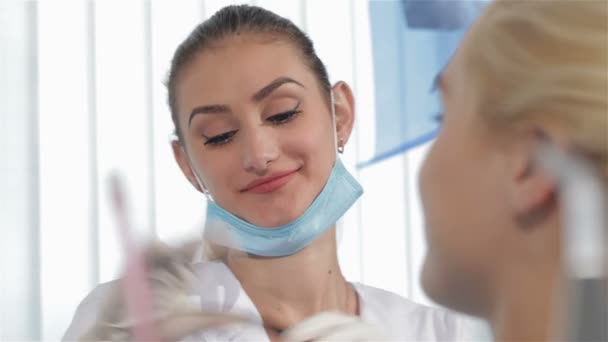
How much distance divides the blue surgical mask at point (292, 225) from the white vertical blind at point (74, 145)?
47 cm

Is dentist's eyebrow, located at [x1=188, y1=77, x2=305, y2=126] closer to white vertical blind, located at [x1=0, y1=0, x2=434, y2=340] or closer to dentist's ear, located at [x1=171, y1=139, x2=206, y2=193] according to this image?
dentist's ear, located at [x1=171, y1=139, x2=206, y2=193]

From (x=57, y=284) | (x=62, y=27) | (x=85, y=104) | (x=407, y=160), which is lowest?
(x=57, y=284)

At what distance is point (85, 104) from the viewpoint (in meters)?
1.83

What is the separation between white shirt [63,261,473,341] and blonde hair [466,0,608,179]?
68 centimetres

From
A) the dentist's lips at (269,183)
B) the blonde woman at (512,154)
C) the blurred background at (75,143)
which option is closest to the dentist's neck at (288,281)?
the dentist's lips at (269,183)

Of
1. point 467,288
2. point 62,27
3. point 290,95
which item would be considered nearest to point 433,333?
point 290,95

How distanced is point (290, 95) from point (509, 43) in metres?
0.66

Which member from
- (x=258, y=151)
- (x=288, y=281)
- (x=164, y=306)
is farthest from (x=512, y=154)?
(x=288, y=281)

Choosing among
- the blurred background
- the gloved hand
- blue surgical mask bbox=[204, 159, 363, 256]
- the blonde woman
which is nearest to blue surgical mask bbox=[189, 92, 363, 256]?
blue surgical mask bbox=[204, 159, 363, 256]

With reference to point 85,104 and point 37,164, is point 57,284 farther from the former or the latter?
point 85,104

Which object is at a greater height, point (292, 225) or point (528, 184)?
point (528, 184)

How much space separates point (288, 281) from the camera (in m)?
1.35

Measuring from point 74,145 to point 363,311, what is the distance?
2.48ft

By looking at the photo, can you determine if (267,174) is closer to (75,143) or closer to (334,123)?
(334,123)
